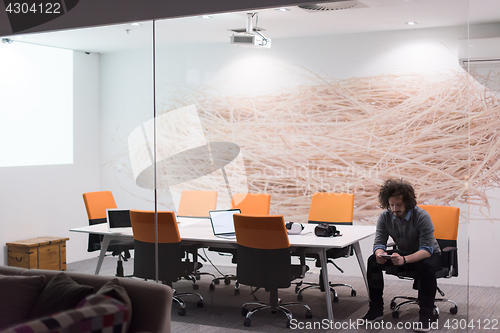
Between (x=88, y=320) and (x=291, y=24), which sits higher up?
(x=291, y=24)

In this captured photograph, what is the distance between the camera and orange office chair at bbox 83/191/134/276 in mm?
4590

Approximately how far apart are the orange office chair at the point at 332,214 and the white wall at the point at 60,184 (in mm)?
1953

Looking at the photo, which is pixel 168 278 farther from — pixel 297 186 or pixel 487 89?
pixel 487 89

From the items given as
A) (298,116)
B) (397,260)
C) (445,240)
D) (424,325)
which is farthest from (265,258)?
(445,240)

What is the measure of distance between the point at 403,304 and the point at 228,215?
5.21 ft

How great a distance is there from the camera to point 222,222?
446 centimetres

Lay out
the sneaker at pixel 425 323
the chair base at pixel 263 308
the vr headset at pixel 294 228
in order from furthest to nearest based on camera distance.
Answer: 1. the vr headset at pixel 294 228
2. the chair base at pixel 263 308
3. the sneaker at pixel 425 323

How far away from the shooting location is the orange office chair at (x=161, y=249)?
445 cm

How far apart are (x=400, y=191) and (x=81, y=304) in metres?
2.36

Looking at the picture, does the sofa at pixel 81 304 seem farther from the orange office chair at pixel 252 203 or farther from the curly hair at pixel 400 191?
the curly hair at pixel 400 191

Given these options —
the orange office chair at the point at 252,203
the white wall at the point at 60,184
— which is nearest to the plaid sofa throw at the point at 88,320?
the orange office chair at the point at 252,203

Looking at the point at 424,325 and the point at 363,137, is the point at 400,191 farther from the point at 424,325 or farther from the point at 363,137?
the point at 424,325

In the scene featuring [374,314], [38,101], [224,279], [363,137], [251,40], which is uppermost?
[251,40]

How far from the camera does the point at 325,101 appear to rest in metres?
4.18
